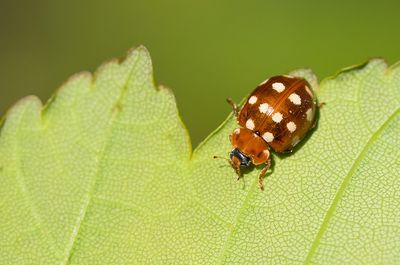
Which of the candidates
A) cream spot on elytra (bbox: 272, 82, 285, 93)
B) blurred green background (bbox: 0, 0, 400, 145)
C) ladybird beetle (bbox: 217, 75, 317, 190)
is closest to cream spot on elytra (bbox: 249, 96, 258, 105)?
ladybird beetle (bbox: 217, 75, 317, 190)

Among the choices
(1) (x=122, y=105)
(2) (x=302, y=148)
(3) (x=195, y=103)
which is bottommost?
(3) (x=195, y=103)

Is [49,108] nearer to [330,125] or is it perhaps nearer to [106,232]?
[106,232]

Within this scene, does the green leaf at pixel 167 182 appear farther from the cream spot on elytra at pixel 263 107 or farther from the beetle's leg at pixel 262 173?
the cream spot on elytra at pixel 263 107

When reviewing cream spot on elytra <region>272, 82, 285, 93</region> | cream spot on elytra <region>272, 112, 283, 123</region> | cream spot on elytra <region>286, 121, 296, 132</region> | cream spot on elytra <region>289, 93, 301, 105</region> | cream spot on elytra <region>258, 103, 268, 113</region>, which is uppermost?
cream spot on elytra <region>272, 82, 285, 93</region>

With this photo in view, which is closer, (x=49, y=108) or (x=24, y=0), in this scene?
(x=49, y=108)

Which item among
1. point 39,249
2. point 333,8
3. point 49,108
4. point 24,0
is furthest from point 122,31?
point 39,249

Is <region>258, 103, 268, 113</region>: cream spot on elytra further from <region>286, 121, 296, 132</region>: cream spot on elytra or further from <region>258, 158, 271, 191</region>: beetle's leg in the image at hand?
<region>258, 158, 271, 191</region>: beetle's leg
